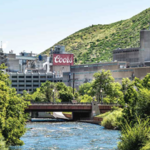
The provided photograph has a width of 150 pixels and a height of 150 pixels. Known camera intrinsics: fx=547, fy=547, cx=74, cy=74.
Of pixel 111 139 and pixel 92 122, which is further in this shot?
pixel 92 122

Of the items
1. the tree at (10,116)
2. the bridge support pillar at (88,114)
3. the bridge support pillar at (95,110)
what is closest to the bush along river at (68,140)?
the tree at (10,116)

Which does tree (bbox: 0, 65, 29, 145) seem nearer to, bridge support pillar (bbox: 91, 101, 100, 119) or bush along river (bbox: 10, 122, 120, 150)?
bush along river (bbox: 10, 122, 120, 150)

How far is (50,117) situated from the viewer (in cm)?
18775

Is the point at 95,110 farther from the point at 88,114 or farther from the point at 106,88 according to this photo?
the point at 106,88

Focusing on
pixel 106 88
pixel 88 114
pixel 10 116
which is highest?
pixel 106 88

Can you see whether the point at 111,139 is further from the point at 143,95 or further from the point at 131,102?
the point at 143,95

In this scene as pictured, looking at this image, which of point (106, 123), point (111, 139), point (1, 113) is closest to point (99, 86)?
point (106, 123)

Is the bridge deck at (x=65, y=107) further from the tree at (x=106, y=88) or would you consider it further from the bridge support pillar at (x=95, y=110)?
the tree at (x=106, y=88)

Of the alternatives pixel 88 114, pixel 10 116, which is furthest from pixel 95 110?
pixel 10 116

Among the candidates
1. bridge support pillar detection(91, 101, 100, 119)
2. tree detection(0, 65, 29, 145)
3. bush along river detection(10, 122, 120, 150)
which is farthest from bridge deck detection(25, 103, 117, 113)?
tree detection(0, 65, 29, 145)

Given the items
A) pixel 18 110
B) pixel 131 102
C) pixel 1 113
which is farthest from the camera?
pixel 131 102

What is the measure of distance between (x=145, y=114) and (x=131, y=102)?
12194 mm

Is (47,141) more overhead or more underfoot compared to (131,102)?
more underfoot

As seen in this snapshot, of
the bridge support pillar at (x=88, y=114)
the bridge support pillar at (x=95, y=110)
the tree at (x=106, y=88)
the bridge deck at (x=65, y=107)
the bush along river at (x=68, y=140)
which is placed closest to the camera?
the bush along river at (x=68, y=140)
